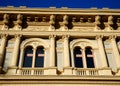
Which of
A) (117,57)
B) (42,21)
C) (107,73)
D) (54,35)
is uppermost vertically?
(42,21)

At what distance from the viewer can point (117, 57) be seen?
18.5 m

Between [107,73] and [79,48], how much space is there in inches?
127

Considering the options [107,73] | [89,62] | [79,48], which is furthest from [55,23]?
[107,73]

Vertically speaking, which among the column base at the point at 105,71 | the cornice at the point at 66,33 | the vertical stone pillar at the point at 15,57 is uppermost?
the cornice at the point at 66,33

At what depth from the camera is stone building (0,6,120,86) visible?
16516mm

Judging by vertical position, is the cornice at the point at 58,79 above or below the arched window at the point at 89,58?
below

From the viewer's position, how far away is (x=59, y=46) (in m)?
19.5

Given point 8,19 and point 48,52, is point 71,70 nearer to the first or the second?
point 48,52

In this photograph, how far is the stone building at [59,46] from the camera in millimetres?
16516

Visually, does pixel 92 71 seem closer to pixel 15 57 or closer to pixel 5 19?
pixel 15 57

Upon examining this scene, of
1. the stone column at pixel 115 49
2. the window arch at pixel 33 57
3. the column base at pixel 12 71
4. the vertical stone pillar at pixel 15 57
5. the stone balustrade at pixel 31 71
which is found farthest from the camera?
the window arch at pixel 33 57

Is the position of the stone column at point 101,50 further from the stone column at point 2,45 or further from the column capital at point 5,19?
the column capital at point 5,19

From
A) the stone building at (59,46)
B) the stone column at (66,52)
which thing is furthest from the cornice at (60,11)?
the stone column at (66,52)

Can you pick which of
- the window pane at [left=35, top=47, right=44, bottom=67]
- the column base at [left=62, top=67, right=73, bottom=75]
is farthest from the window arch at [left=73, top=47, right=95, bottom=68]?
the window pane at [left=35, top=47, right=44, bottom=67]
